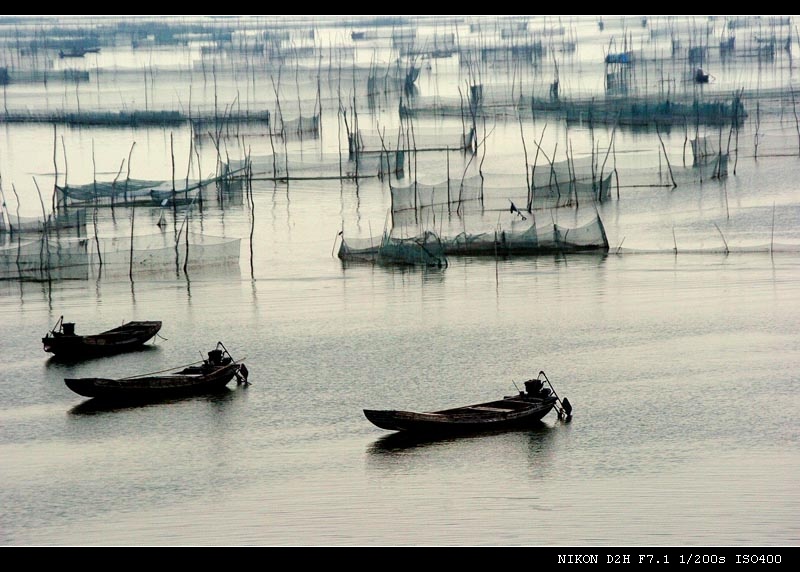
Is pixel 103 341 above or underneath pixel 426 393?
above

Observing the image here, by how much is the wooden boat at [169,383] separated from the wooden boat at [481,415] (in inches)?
188

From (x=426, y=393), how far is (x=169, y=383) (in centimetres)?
477

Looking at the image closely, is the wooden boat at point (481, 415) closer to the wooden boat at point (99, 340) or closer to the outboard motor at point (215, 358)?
the outboard motor at point (215, 358)

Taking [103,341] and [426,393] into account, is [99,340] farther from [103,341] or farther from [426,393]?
[426,393]

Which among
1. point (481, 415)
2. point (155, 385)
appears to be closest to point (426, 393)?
point (481, 415)

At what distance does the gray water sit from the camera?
803 inches

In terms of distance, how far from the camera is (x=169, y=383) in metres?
27.2

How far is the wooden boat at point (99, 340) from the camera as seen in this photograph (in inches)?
1202

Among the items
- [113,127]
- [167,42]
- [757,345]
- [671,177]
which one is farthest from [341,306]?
[167,42]

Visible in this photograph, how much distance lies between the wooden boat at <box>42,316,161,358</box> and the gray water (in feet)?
0.99

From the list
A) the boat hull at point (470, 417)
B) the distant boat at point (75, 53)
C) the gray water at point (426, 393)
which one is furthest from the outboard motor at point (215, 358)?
the distant boat at point (75, 53)

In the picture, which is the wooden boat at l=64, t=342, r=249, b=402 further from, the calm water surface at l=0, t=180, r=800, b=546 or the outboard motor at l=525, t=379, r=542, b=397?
the outboard motor at l=525, t=379, r=542, b=397

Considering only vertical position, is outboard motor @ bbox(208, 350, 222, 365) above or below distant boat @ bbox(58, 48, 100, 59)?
below

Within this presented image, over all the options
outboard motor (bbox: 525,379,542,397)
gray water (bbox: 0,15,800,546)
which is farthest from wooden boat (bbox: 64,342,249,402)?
outboard motor (bbox: 525,379,542,397)
